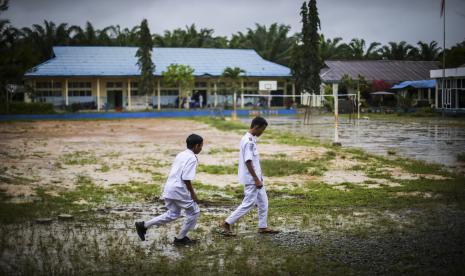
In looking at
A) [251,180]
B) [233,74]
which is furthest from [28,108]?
[251,180]

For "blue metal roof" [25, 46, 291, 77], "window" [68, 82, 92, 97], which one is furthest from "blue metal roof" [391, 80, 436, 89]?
"window" [68, 82, 92, 97]

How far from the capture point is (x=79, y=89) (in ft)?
171

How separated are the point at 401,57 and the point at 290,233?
62.3 m

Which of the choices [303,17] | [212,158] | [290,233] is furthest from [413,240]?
[303,17]

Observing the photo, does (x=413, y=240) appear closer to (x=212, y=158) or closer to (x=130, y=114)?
(x=212, y=158)

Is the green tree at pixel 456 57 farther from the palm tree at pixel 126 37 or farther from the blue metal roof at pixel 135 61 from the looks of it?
the palm tree at pixel 126 37

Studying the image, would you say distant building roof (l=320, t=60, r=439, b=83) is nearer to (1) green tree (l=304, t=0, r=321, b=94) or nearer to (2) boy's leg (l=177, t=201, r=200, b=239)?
(1) green tree (l=304, t=0, r=321, b=94)

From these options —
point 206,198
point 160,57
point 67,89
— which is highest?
point 160,57

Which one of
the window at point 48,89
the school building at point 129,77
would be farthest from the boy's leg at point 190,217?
the window at point 48,89

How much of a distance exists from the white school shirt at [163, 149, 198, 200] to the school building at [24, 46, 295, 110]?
43812 millimetres

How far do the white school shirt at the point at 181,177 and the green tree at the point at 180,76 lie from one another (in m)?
44.7

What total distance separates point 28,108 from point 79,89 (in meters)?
8.59

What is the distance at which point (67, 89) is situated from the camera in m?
50.1

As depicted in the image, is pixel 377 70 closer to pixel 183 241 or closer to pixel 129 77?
pixel 129 77
